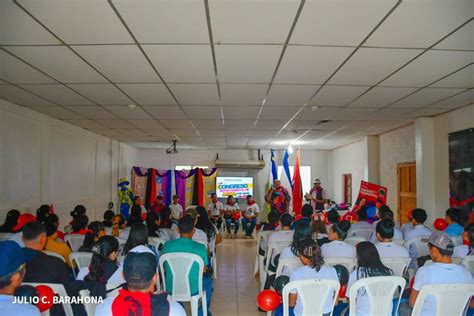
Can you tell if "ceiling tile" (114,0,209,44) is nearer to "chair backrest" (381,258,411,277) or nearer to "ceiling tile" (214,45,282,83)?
"ceiling tile" (214,45,282,83)

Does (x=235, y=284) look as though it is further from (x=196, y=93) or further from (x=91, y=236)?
(x=196, y=93)

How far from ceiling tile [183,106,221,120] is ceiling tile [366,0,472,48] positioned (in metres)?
3.03

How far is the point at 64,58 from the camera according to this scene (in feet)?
10.2

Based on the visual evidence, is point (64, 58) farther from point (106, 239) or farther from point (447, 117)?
point (447, 117)

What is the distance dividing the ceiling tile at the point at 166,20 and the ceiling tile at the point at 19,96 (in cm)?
254

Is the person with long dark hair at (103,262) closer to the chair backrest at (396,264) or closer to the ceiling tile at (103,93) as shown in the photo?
the ceiling tile at (103,93)

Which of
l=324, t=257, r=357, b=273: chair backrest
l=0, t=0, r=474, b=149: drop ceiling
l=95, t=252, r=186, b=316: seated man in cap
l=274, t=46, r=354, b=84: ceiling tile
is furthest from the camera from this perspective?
l=324, t=257, r=357, b=273: chair backrest

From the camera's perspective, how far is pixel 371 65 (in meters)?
3.27

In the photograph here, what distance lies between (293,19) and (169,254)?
2.32 meters

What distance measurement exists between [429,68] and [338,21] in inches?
63.7

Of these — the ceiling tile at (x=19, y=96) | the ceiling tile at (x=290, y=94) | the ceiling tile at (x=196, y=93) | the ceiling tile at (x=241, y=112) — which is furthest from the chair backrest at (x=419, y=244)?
the ceiling tile at (x=19, y=96)

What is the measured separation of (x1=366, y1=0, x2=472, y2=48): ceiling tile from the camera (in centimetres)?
214

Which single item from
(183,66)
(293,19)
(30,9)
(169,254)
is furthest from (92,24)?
(169,254)

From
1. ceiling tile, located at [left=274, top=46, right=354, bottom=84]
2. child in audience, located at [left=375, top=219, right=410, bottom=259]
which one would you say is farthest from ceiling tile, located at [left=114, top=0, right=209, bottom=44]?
child in audience, located at [left=375, top=219, right=410, bottom=259]
